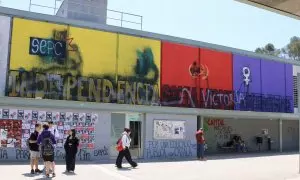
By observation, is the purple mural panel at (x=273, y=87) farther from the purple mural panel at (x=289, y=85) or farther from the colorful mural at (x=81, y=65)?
the colorful mural at (x=81, y=65)

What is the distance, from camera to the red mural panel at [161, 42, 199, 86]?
23.6 metres

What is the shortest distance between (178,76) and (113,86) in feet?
14.7

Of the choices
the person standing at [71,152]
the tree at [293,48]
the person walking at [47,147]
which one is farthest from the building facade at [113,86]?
the tree at [293,48]

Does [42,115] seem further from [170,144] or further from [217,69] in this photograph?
[217,69]

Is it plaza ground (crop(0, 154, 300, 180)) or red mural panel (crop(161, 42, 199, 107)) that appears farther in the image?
red mural panel (crop(161, 42, 199, 107))

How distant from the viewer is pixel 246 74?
27.8 metres

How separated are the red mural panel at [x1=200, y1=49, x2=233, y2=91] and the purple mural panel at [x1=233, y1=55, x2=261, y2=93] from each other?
553 millimetres

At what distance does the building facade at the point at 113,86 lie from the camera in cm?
1878

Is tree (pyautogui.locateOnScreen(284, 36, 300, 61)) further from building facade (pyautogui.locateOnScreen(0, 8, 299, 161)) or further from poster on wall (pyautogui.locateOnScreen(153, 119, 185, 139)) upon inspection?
poster on wall (pyautogui.locateOnScreen(153, 119, 185, 139))

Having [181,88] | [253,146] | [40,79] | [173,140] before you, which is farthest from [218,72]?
[40,79]

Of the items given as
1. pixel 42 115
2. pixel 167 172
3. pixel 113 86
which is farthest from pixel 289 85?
pixel 42 115

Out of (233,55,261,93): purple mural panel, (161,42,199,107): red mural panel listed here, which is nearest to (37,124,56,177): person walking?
(161,42,199,107): red mural panel

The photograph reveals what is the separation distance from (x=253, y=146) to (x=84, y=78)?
1576 cm

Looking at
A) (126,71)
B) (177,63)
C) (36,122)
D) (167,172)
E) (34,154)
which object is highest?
(177,63)
